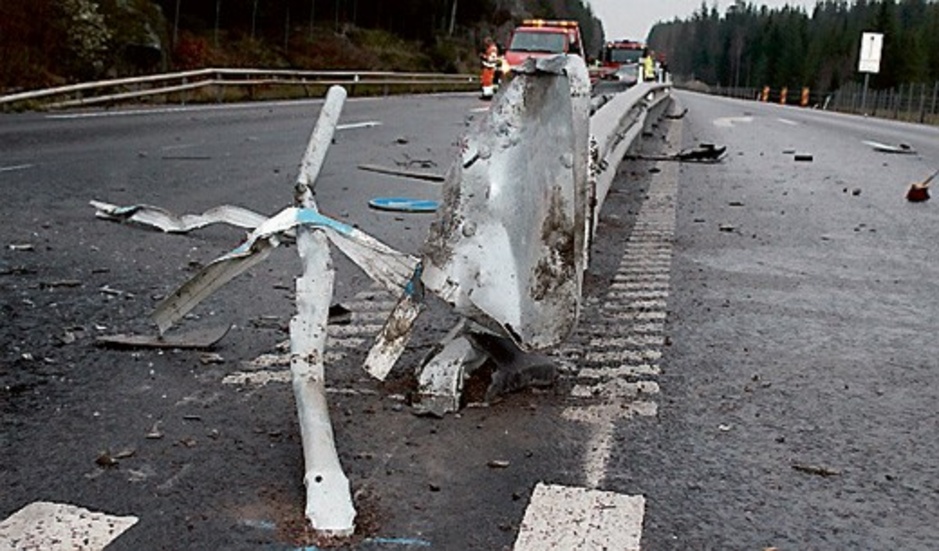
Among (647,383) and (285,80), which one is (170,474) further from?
(285,80)

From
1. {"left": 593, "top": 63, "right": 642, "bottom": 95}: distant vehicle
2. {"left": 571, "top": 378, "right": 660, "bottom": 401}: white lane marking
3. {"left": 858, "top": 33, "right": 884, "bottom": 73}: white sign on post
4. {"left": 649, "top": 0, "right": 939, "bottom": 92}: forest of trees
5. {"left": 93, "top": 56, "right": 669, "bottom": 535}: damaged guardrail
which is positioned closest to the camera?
{"left": 93, "top": 56, "right": 669, "bottom": 535}: damaged guardrail

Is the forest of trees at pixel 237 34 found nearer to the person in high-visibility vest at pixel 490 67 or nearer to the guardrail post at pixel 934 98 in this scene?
the person in high-visibility vest at pixel 490 67

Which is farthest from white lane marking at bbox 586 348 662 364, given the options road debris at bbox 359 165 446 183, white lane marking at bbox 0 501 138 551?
road debris at bbox 359 165 446 183

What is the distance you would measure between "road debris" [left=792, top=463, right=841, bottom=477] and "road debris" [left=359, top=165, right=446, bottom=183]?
7.99 m

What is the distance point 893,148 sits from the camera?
18938 mm

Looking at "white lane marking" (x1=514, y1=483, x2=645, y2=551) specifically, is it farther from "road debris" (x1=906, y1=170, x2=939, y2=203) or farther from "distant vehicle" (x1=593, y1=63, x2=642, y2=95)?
"distant vehicle" (x1=593, y1=63, x2=642, y2=95)

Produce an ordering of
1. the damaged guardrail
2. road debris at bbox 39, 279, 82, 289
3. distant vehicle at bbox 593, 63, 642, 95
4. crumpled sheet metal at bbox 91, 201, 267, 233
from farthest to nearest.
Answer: distant vehicle at bbox 593, 63, 642, 95 < crumpled sheet metal at bbox 91, 201, 267, 233 < road debris at bbox 39, 279, 82, 289 < the damaged guardrail

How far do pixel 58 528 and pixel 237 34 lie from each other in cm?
4610

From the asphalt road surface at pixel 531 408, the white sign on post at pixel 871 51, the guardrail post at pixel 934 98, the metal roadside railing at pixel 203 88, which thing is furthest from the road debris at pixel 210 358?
the white sign on post at pixel 871 51

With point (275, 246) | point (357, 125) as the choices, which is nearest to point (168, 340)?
point (275, 246)

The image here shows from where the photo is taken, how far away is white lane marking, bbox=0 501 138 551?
2520 mm

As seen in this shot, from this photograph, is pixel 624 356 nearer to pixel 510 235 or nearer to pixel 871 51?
pixel 510 235

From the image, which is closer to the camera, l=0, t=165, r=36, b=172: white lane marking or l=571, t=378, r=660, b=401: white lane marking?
l=571, t=378, r=660, b=401: white lane marking

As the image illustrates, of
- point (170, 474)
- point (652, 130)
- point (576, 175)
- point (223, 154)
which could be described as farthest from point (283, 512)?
point (652, 130)
